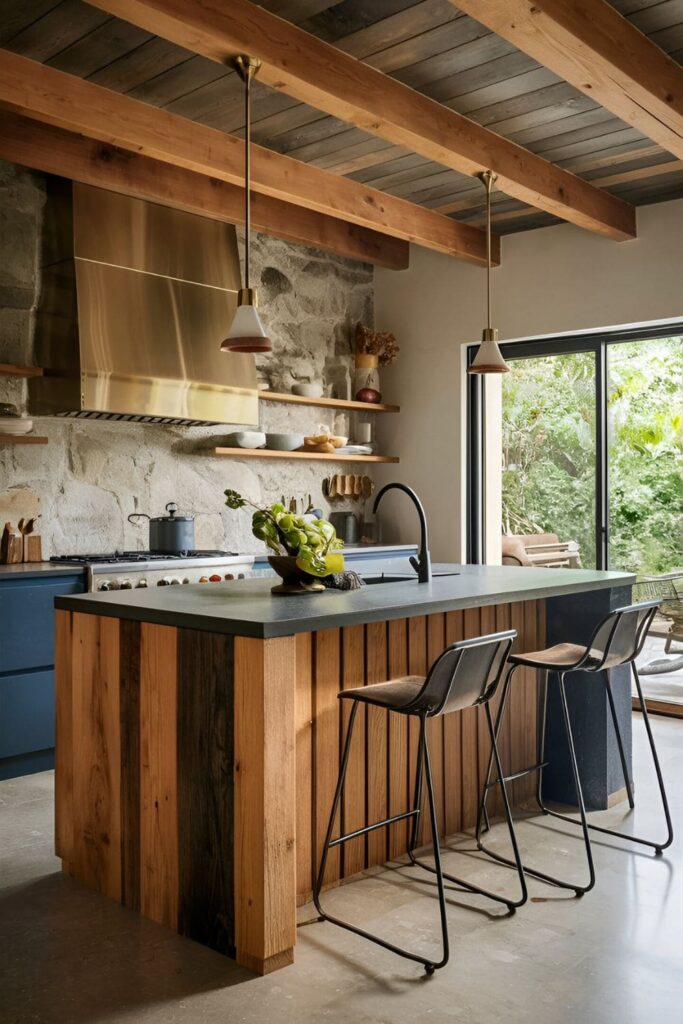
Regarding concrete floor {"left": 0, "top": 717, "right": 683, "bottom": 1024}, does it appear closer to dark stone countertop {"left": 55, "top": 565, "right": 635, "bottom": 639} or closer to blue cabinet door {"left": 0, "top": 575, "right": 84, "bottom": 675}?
dark stone countertop {"left": 55, "top": 565, "right": 635, "bottom": 639}

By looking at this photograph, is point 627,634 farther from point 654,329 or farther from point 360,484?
point 360,484

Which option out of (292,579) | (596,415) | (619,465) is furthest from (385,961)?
(596,415)

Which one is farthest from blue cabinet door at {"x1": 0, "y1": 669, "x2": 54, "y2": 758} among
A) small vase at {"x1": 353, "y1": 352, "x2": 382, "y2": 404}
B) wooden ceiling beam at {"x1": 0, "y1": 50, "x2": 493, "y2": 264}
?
small vase at {"x1": 353, "y1": 352, "x2": 382, "y2": 404}

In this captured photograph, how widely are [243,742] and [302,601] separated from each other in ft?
1.89

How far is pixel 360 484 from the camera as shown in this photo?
6.53 m

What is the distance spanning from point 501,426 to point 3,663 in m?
3.67

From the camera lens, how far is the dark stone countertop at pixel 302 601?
246 centimetres

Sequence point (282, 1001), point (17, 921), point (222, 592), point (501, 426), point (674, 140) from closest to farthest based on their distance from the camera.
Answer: point (282, 1001)
point (17, 921)
point (222, 592)
point (674, 140)
point (501, 426)

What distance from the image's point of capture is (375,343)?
21.0ft

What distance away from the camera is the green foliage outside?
17.4 feet

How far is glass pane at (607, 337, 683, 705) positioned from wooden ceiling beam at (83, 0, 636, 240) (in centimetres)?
93

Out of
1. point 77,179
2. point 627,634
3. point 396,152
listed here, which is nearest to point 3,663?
point 77,179

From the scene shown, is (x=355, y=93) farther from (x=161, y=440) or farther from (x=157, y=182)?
(x=161, y=440)

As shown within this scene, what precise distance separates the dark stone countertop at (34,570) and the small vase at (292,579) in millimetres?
1558
